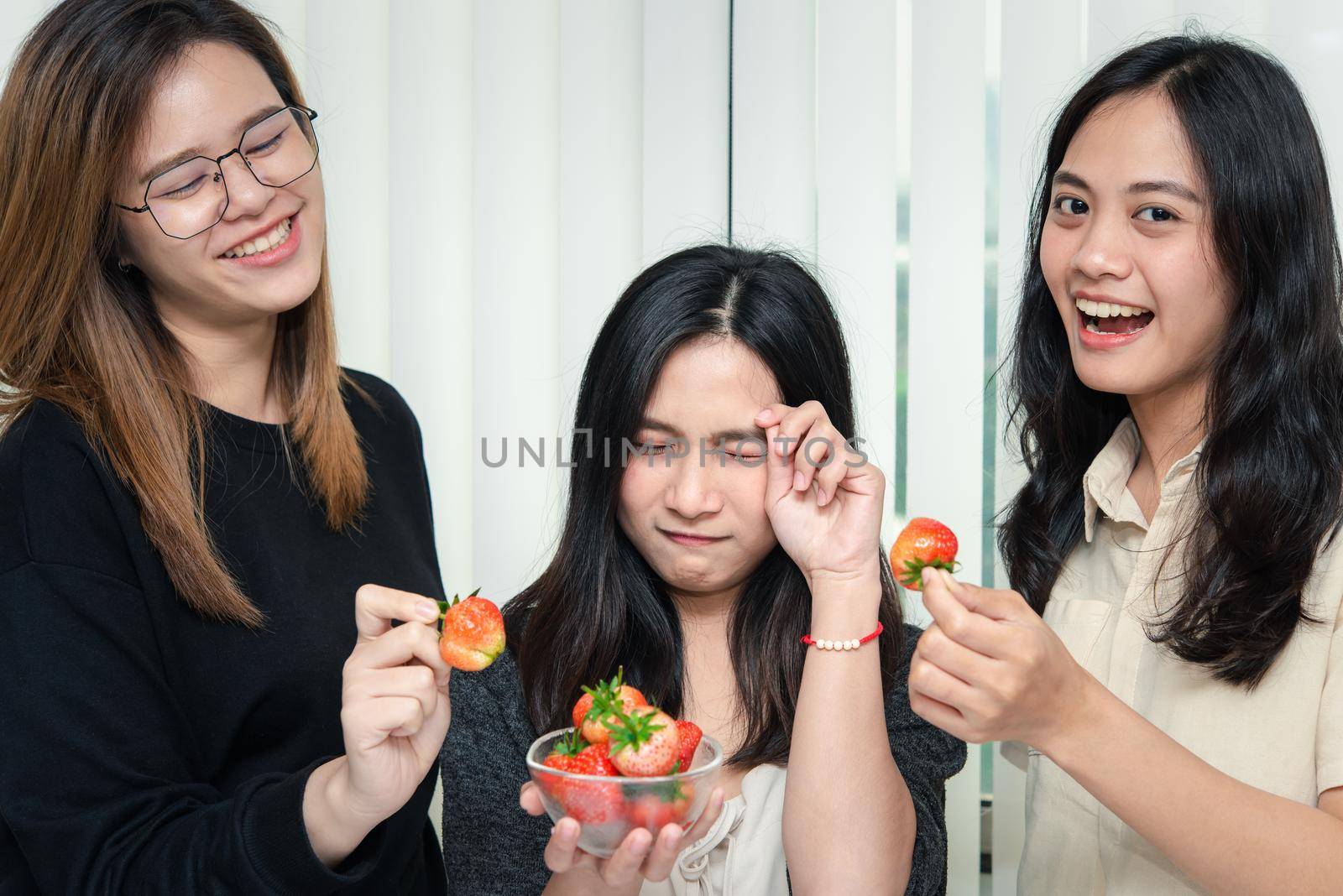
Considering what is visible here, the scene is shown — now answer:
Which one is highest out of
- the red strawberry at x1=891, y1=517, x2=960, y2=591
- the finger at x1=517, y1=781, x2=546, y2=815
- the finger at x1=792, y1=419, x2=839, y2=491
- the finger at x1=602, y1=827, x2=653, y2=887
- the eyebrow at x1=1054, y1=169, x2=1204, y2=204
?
the eyebrow at x1=1054, y1=169, x2=1204, y2=204

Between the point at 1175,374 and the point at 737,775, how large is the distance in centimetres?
77

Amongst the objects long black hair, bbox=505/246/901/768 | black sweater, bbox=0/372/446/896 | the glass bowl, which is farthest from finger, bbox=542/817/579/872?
long black hair, bbox=505/246/901/768

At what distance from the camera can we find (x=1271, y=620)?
131 cm

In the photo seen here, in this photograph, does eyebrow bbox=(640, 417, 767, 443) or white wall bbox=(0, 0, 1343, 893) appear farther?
white wall bbox=(0, 0, 1343, 893)

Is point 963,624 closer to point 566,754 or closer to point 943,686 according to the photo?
point 943,686

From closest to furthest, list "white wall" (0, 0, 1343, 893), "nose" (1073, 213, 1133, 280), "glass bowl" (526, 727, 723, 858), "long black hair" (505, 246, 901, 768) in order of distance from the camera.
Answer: "glass bowl" (526, 727, 723, 858)
"nose" (1073, 213, 1133, 280)
"long black hair" (505, 246, 901, 768)
"white wall" (0, 0, 1343, 893)

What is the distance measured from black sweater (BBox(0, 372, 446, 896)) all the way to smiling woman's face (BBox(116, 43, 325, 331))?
0.17 m

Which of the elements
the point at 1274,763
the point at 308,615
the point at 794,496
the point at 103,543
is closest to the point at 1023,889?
the point at 1274,763

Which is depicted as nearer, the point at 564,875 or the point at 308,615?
the point at 564,875

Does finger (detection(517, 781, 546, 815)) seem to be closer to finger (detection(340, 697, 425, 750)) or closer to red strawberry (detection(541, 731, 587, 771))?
red strawberry (detection(541, 731, 587, 771))

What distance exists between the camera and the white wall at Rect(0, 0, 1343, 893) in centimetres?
215

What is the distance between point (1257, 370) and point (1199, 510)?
181 millimetres

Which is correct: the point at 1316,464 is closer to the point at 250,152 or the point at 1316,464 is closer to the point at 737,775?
the point at 737,775

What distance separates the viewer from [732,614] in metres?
1.67
